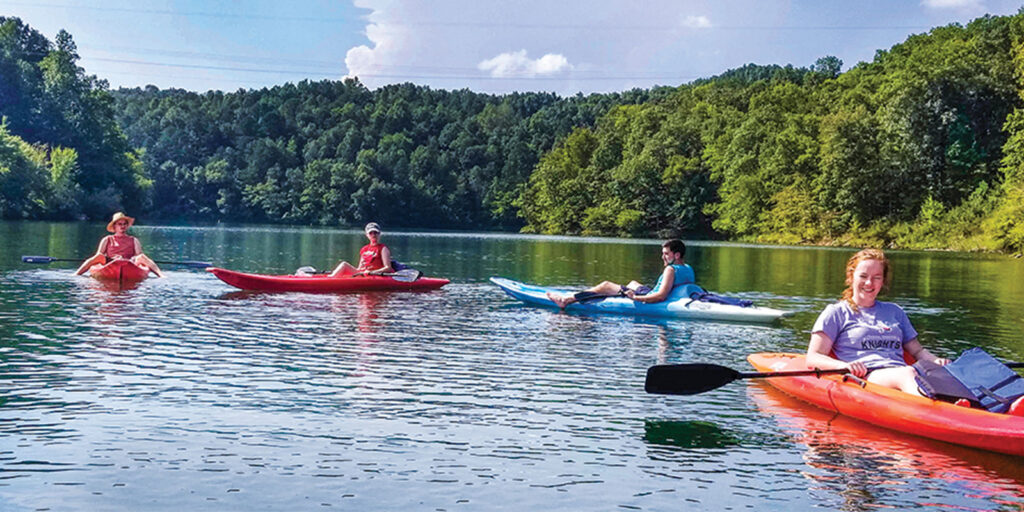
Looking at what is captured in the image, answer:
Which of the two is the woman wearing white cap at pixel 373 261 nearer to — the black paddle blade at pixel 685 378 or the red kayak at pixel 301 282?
the red kayak at pixel 301 282

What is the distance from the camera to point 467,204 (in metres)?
107

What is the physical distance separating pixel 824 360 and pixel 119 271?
13858mm

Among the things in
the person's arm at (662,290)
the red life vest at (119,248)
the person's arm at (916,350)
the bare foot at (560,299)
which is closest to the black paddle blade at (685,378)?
the person's arm at (916,350)

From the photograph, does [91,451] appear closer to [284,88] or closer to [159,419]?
[159,419]

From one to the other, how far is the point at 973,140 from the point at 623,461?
53093mm

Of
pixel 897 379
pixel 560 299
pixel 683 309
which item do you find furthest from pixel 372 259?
pixel 897 379

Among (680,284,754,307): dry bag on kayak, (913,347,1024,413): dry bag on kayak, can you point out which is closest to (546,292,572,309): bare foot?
(680,284,754,307): dry bag on kayak

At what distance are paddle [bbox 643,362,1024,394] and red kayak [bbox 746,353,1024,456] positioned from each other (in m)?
0.19

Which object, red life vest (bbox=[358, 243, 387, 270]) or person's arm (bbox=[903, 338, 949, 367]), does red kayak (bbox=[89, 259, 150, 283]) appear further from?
person's arm (bbox=[903, 338, 949, 367])

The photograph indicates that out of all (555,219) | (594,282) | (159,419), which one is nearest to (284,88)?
(555,219)

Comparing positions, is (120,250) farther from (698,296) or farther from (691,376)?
(691,376)

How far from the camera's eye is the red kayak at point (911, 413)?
23.2ft

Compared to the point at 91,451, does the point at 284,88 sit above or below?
above

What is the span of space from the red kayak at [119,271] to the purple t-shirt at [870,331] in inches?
537
